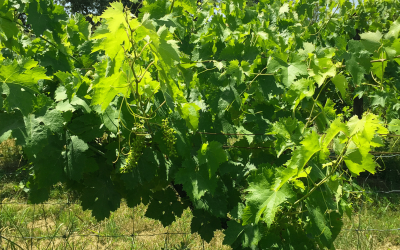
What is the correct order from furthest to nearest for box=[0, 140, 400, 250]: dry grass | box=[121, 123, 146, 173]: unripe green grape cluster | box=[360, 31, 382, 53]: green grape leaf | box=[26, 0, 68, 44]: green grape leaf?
box=[0, 140, 400, 250]: dry grass, box=[26, 0, 68, 44]: green grape leaf, box=[360, 31, 382, 53]: green grape leaf, box=[121, 123, 146, 173]: unripe green grape cluster

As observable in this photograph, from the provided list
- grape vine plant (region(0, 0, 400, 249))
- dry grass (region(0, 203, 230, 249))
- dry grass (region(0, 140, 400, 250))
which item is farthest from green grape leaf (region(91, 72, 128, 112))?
dry grass (region(0, 203, 230, 249))

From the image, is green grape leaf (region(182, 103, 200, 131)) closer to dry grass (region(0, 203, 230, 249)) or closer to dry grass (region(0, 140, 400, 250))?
dry grass (region(0, 140, 400, 250))

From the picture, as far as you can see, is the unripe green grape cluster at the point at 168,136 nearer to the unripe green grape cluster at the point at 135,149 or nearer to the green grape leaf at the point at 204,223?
the unripe green grape cluster at the point at 135,149

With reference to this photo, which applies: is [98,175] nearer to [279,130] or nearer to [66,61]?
[66,61]

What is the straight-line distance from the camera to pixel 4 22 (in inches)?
63.7

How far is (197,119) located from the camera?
1.27 metres

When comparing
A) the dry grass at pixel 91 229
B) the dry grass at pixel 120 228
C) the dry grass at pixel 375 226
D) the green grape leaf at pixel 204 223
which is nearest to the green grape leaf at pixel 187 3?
the green grape leaf at pixel 204 223

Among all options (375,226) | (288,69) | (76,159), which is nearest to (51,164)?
(76,159)

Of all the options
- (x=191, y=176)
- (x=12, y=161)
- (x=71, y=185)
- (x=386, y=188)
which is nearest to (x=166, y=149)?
(x=191, y=176)

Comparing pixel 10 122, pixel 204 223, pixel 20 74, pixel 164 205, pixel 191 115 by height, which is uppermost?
pixel 20 74

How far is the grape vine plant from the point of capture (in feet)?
3.65

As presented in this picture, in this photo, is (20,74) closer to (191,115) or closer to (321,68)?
(191,115)

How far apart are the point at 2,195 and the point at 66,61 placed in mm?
3266

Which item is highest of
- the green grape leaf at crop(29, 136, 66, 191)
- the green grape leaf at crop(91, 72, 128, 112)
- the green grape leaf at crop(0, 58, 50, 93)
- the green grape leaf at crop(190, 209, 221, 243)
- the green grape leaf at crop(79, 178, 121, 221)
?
the green grape leaf at crop(0, 58, 50, 93)
